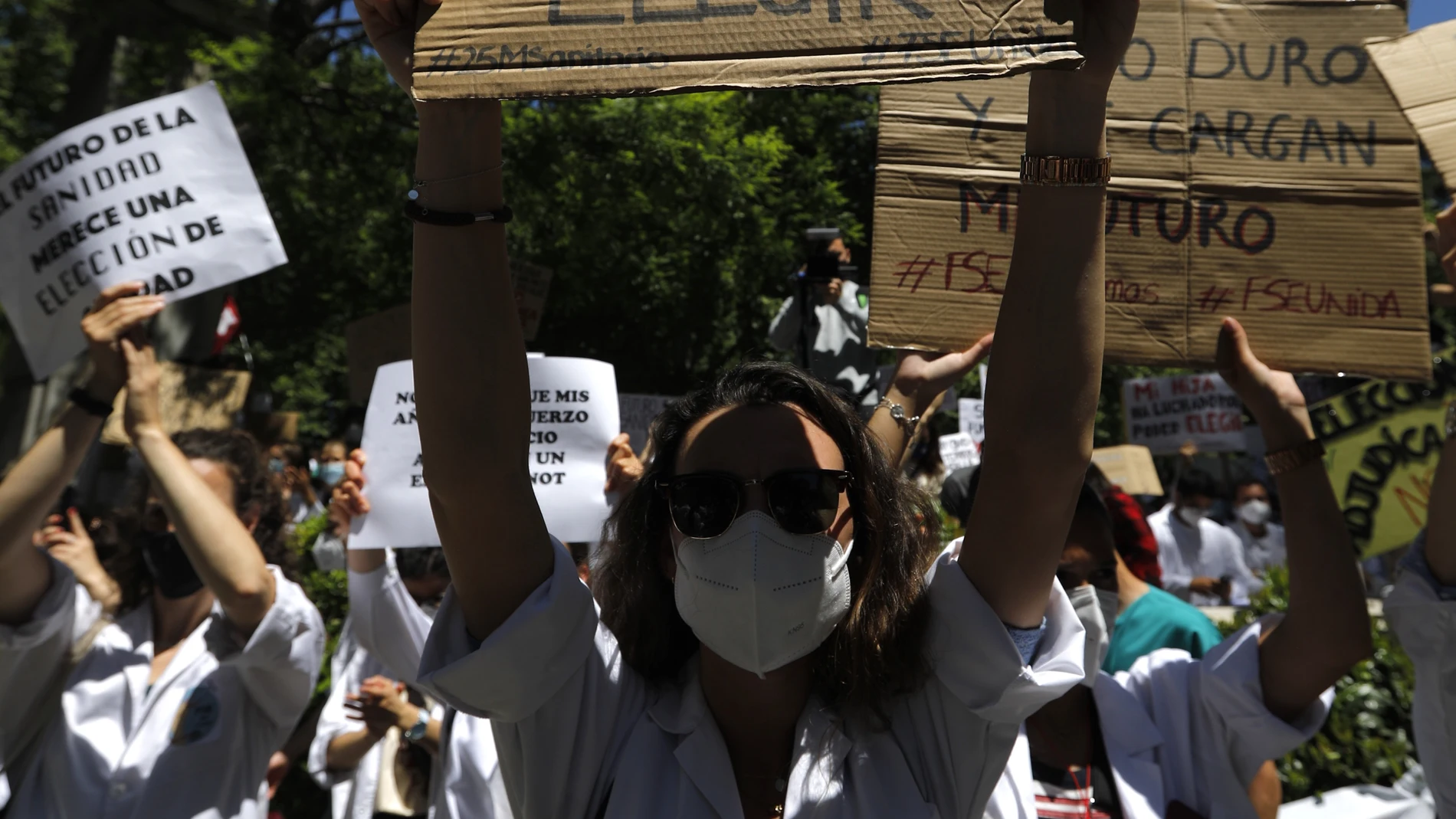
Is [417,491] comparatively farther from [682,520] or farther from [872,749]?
[872,749]

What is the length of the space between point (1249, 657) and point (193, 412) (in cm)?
504

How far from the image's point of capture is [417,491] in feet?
11.1

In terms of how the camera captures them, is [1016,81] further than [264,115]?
No

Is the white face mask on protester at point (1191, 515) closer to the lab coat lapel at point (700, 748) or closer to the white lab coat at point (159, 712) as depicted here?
the white lab coat at point (159, 712)

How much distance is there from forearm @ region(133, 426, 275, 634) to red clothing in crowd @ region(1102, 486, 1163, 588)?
2378 mm

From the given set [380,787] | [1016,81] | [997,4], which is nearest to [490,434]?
[997,4]

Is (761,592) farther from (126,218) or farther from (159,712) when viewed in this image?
(126,218)

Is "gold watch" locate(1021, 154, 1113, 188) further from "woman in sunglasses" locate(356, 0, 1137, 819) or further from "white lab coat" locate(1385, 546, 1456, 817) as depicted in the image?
"white lab coat" locate(1385, 546, 1456, 817)

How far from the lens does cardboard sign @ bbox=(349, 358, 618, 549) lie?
3441 millimetres

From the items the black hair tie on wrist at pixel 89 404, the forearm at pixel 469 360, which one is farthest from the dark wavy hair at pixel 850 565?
the black hair tie on wrist at pixel 89 404

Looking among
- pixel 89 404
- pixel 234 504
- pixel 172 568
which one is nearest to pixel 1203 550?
pixel 234 504

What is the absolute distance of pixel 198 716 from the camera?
298cm

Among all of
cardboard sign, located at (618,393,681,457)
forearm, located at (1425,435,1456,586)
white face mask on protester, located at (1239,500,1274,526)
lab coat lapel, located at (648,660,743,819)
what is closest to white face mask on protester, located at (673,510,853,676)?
lab coat lapel, located at (648,660,743,819)

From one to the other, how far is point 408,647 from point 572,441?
0.75 m
